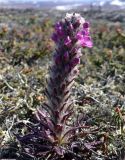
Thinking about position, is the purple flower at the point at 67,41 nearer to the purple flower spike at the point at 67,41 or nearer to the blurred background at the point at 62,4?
the purple flower spike at the point at 67,41

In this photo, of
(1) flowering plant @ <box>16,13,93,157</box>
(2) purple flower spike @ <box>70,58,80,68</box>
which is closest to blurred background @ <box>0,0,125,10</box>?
(1) flowering plant @ <box>16,13,93,157</box>

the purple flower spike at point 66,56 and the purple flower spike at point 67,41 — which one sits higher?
the purple flower spike at point 67,41

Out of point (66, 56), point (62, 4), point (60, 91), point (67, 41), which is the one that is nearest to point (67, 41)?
point (67, 41)

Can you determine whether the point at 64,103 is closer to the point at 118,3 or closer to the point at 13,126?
the point at 13,126

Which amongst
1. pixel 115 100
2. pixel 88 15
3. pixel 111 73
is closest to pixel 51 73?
pixel 115 100

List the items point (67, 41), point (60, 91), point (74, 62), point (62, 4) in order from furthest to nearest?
point (62, 4) → point (60, 91) → point (74, 62) → point (67, 41)

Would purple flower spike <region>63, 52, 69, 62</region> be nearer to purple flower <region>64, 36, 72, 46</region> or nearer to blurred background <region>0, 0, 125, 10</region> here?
purple flower <region>64, 36, 72, 46</region>

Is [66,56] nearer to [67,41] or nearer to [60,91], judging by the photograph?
[67,41]

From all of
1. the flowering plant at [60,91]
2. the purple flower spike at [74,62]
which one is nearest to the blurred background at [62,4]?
the flowering plant at [60,91]
